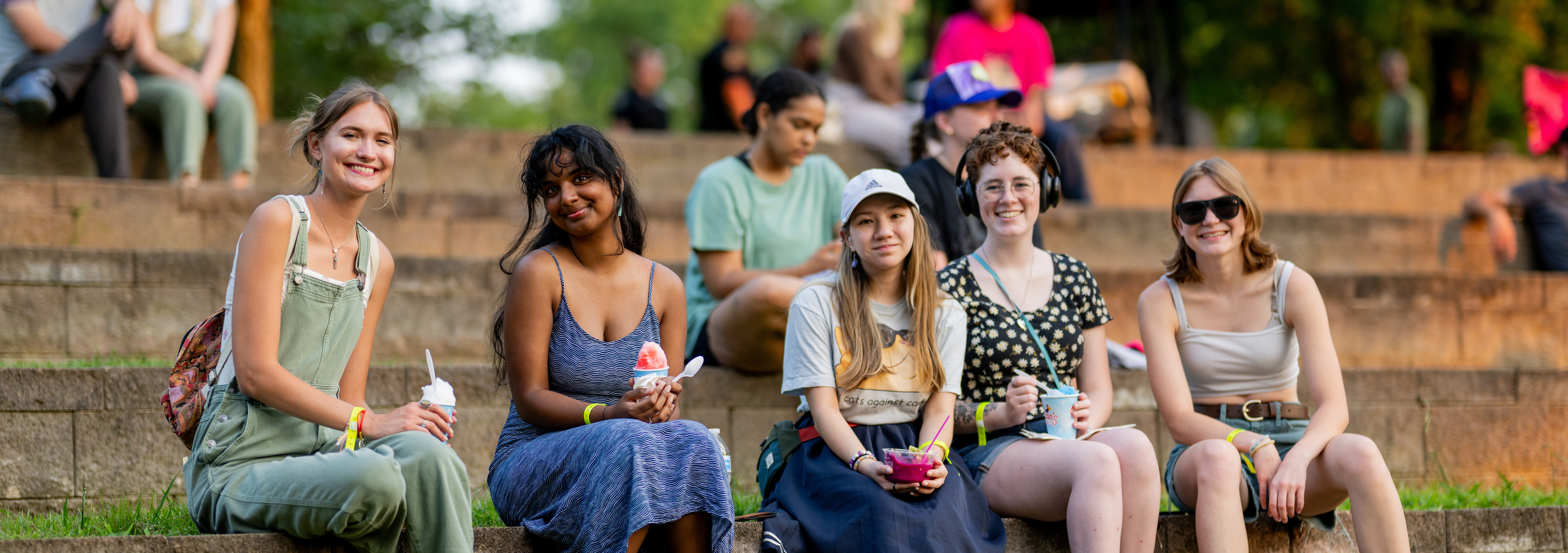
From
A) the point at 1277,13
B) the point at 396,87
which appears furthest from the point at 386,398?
the point at 1277,13

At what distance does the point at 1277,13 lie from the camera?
16.4 m

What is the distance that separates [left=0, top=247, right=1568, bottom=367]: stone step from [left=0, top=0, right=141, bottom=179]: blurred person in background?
5.06 feet

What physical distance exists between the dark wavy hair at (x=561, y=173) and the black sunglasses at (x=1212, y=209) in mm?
1648

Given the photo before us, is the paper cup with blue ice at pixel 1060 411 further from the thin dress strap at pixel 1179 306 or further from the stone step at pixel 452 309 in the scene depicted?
the stone step at pixel 452 309

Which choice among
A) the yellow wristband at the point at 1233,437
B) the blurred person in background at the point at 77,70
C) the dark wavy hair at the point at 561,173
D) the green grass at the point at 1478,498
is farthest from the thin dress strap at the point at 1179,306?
the blurred person in background at the point at 77,70

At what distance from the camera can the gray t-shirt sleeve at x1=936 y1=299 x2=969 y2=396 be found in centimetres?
358

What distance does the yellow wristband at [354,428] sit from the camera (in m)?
2.93

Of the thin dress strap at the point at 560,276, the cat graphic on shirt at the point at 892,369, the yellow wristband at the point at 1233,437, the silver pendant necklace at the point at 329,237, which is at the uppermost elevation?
the silver pendant necklace at the point at 329,237

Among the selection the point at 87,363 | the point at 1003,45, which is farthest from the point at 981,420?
the point at 1003,45

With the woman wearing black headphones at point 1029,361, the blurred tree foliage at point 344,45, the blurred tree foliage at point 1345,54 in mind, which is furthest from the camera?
the blurred tree foliage at point 1345,54

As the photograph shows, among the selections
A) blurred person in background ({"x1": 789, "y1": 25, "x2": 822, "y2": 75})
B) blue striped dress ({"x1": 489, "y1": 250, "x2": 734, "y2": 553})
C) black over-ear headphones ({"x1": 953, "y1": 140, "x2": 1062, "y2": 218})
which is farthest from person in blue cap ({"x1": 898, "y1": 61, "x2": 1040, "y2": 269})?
blurred person in background ({"x1": 789, "y1": 25, "x2": 822, "y2": 75})

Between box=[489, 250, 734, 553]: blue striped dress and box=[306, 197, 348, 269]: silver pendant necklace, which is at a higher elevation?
box=[306, 197, 348, 269]: silver pendant necklace

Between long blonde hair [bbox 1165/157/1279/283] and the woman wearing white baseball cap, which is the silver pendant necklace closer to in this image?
the woman wearing white baseball cap

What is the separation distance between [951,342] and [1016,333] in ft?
0.84
